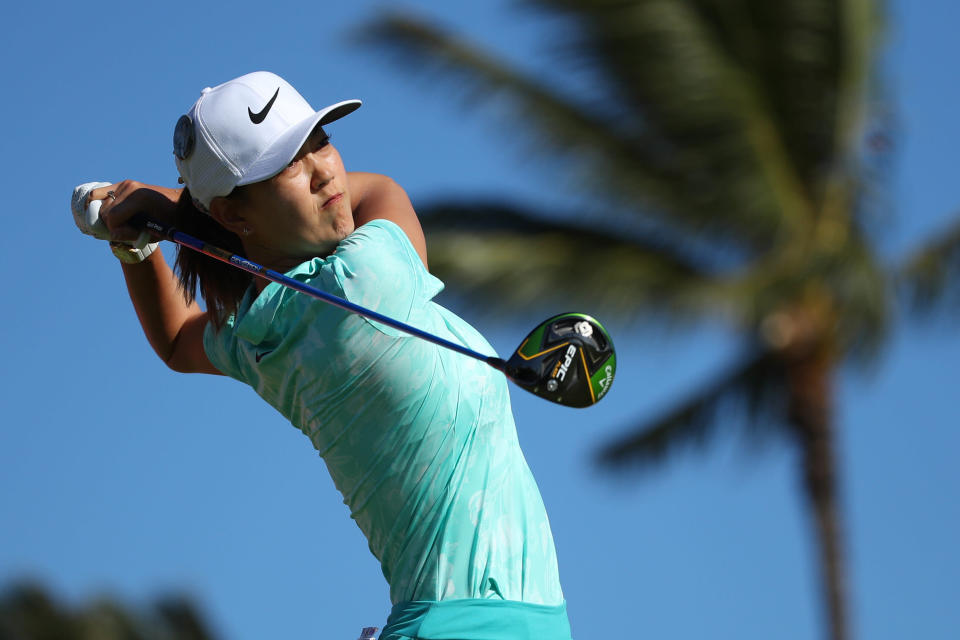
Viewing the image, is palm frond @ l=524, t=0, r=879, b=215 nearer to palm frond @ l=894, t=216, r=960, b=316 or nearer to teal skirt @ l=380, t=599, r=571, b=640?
palm frond @ l=894, t=216, r=960, b=316

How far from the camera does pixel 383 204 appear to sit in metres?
3.43

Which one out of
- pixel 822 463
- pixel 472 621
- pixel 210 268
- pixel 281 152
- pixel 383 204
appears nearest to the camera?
pixel 472 621

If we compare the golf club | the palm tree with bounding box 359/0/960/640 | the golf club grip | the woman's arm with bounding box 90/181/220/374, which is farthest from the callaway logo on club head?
the palm tree with bounding box 359/0/960/640

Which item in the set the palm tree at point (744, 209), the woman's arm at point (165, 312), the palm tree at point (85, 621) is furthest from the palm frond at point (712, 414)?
the woman's arm at point (165, 312)

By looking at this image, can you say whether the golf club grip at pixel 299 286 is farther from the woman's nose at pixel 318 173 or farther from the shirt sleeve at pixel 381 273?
the woman's nose at pixel 318 173

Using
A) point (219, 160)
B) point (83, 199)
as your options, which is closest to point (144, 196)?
point (83, 199)

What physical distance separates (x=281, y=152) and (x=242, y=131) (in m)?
0.11

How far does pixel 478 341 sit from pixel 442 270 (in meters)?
9.36

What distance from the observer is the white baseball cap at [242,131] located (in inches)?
127

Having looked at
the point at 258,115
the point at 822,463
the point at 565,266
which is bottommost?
the point at 258,115

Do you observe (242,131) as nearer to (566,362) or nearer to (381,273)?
(381,273)

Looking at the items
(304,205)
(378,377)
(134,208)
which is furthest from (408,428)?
(134,208)

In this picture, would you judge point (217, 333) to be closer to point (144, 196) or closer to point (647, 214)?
point (144, 196)

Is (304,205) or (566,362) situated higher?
(304,205)
